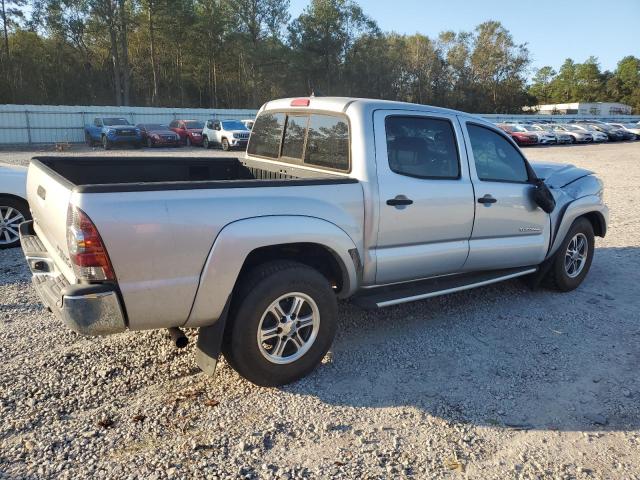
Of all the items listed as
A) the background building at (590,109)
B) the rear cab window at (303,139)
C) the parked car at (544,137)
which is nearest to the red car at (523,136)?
the parked car at (544,137)

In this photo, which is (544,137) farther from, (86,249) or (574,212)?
(86,249)

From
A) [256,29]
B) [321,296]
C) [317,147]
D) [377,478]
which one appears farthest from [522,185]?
[256,29]

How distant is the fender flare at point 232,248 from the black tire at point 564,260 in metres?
3.19

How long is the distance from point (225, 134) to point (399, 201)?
24.7 m

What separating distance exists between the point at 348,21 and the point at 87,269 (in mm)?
65295

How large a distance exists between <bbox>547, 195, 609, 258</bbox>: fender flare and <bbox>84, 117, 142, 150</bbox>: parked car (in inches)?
1030

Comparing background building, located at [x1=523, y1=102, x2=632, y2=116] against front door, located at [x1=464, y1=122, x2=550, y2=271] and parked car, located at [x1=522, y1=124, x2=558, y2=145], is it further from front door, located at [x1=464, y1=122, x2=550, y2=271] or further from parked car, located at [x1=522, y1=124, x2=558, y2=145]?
front door, located at [x1=464, y1=122, x2=550, y2=271]

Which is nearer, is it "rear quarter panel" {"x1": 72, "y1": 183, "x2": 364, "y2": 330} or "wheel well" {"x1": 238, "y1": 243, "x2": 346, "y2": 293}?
"rear quarter panel" {"x1": 72, "y1": 183, "x2": 364, "y2": 330}

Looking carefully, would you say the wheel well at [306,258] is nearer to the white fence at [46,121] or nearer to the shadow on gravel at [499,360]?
the shadow on gravel at [499,360]

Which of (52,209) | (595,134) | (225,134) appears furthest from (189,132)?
(595,134)

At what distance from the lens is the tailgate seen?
308cm

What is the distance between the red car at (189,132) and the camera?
1207 inches

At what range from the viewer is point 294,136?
15.4 feet

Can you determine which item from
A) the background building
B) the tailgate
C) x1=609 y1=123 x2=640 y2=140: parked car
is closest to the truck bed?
the tailgate
